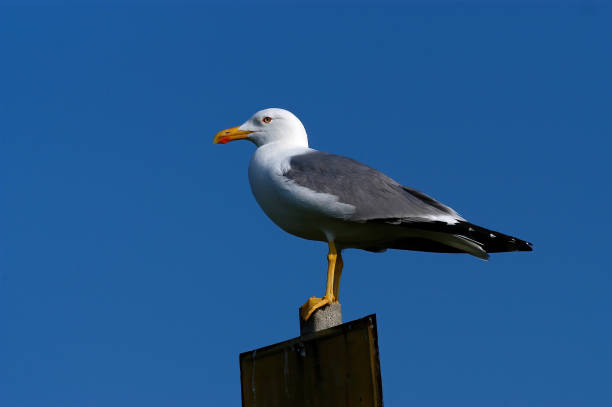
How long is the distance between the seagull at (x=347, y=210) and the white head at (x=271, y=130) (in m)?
0.25

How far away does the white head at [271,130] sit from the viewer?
6.89 meters

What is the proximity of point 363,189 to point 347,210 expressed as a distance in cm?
30

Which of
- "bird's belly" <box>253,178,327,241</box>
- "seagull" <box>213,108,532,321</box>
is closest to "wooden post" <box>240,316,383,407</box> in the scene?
"seagull" <box>213,108,532,321</box>

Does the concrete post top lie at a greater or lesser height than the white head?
lesser

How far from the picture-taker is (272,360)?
4.98 meters

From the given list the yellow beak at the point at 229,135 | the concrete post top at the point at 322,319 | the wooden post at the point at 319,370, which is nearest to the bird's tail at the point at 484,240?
the concrete post top at the point at 322,319

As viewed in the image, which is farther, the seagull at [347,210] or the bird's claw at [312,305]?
the seagull at [347,210]

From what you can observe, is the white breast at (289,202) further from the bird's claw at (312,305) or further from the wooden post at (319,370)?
the wooden post at (319,370)

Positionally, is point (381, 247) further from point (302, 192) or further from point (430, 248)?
point (302, 192)

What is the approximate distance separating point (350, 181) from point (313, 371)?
2.01 m

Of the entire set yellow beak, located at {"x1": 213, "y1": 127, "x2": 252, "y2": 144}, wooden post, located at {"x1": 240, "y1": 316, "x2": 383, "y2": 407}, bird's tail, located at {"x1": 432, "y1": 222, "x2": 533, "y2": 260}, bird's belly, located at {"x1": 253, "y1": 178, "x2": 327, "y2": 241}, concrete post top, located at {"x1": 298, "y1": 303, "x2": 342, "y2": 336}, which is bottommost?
wooden post, located at {"x1": 240, "y1": 316, "x2": 383, "y2": 407}

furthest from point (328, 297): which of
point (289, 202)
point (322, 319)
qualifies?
point (289, 202)

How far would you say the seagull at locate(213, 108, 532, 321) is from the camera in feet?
19.7

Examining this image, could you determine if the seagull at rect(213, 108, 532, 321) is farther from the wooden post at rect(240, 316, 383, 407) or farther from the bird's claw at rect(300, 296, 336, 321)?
the wooden post at rect(240, 316, 383, 407)
